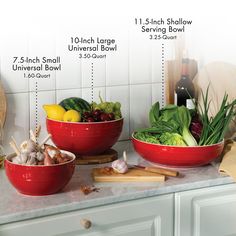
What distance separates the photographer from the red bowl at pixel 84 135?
6.71ft

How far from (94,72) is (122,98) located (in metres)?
0.17

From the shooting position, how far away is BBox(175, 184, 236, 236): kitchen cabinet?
1915mm

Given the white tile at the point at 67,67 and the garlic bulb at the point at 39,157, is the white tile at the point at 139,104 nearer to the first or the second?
the white tile at the point at 67,67

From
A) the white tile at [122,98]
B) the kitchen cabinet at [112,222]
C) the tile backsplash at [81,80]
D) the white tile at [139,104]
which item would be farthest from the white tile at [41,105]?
the kitchen cabinet at [112,222]

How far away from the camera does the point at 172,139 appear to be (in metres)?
2.05

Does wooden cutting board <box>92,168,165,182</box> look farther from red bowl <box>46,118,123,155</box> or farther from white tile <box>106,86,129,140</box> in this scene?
white tile <box>106,86,129,140</box>

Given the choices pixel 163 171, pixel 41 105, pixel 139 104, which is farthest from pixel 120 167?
pixel 139 104

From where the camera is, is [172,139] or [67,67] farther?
[67,67]

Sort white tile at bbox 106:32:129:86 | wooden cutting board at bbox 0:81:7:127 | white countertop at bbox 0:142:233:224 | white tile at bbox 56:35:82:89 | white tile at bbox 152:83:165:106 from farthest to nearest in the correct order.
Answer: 1. white tile at bbox 152:83:165:106
2. white tile at bbox 106:32:129:86
3. white tile at bbox 56:35:82:89
4. wooden cutting board at bbox 0:81:7:127
5. white countertop at bbox 0:142:233:224

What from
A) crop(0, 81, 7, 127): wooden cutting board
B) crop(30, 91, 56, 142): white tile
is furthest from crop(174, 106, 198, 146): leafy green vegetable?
crop(0, 81, 7, 127): wooden cutting board

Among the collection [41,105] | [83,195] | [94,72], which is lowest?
[83,195]

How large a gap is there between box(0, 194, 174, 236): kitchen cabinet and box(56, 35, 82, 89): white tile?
638 millimetres

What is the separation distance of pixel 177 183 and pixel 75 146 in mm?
395

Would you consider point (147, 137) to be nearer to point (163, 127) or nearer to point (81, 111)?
point (163, 127)
